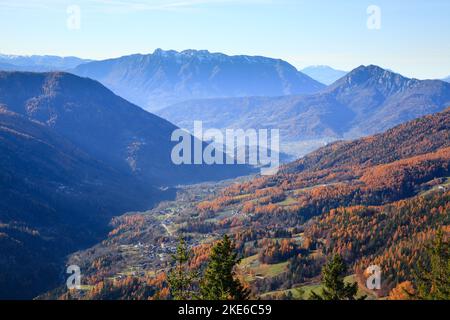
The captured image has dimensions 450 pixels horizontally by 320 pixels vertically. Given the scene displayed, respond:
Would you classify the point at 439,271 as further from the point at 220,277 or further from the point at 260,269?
the point at 260,269

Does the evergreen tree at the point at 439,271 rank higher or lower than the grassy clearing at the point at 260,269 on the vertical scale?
higher

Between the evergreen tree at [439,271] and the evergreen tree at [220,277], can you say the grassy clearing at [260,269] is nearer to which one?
the evergreen tree at [439,271]

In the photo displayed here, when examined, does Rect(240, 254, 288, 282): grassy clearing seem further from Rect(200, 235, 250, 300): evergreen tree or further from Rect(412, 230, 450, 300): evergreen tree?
Rect(200, 235, 250, 300): evergreen tree

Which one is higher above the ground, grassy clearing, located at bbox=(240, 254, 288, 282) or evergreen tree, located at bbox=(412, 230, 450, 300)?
evergreen tree, located at bbox=(412, 230, 450, 300)

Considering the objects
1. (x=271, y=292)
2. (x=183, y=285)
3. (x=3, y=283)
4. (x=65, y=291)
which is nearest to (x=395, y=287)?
(x=271, y=292)

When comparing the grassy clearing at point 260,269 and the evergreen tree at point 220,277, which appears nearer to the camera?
the evergreen tree at point 220,277

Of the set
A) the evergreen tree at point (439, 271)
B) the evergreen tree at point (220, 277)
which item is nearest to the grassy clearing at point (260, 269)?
the evergreen tree at point (439, 271)

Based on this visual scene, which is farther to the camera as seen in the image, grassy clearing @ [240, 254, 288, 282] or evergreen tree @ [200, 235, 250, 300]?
grassy clearing @ [240, 254, 288, 282]

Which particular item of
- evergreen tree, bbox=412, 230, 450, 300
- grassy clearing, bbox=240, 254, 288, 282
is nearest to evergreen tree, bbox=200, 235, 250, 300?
evergreen tree, bbox=412, 230, 450, 300

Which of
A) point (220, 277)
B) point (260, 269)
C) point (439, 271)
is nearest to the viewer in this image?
point (220, 277)

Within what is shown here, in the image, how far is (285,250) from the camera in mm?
174750

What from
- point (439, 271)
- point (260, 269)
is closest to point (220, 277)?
point (439, 271)

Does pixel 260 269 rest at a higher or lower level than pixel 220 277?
lower
